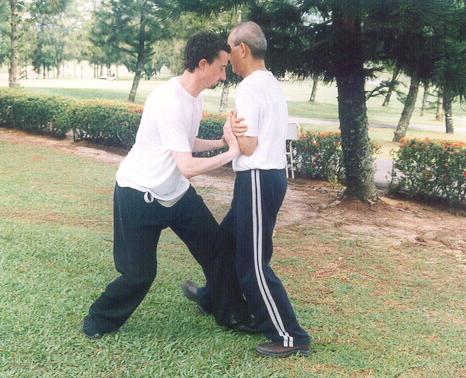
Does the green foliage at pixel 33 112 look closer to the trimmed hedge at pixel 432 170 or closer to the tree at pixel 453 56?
the trimmed hedge at pixel 432 170

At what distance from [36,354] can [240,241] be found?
4.10 ft

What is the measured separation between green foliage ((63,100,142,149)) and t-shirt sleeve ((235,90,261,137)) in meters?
8.77

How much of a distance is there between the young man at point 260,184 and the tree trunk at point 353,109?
12.7ft

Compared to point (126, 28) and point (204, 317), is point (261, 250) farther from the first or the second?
point (126, 28)

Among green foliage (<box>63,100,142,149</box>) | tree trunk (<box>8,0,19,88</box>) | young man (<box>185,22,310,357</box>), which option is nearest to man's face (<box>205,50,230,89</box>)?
young man (<box>185,22,310,357</box>)

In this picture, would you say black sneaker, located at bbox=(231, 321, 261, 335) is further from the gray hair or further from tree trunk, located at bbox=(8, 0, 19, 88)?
tree trunk, located at bbox=(8, 0, 19, 88)

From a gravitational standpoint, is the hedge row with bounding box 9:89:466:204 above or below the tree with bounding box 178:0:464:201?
below

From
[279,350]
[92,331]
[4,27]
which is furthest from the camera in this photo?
[4,27]

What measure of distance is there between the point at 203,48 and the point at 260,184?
0.74 metres

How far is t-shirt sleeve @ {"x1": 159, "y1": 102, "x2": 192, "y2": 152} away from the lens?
287 centimetres

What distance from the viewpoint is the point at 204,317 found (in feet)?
12.3

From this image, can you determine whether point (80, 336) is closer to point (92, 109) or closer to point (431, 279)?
point (431, 279)

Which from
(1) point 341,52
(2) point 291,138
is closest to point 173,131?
(1) point 341,52

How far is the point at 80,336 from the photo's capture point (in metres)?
3.35
